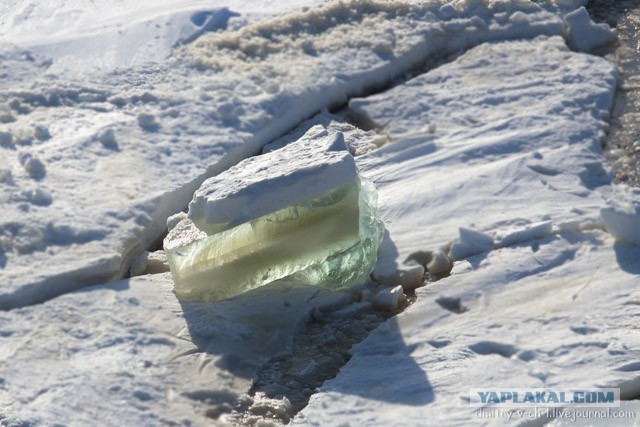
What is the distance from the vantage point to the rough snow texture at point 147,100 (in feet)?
12.6

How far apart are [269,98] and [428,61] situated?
1006 millimetres

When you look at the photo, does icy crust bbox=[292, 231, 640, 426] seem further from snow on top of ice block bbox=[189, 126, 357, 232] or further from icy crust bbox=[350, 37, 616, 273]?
snow on top of ice block bbox=[189, 126, 357, 232]

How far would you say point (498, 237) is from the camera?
3.77 meters

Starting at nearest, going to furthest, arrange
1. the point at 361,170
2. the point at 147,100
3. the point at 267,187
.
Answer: the point at 267,187 → the point at 361,170 → the point at 147,100

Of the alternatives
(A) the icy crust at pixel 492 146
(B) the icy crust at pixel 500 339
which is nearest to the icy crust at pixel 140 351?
(B) the icy crust at pixel 500 339

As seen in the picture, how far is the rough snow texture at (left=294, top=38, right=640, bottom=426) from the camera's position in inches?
123

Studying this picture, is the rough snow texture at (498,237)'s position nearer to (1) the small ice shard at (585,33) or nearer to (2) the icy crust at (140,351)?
(1) the small ice shard at (585,33)

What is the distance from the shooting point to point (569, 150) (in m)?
4.26

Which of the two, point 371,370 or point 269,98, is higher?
point 269,98

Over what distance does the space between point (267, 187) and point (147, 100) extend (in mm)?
1496

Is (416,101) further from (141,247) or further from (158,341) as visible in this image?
(158,341)

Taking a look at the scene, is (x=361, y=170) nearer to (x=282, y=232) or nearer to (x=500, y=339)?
(x=282, y=232)

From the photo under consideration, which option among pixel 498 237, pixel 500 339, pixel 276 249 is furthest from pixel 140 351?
pixel 498 237


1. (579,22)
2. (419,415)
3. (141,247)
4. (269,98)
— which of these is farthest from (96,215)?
(579,22)
